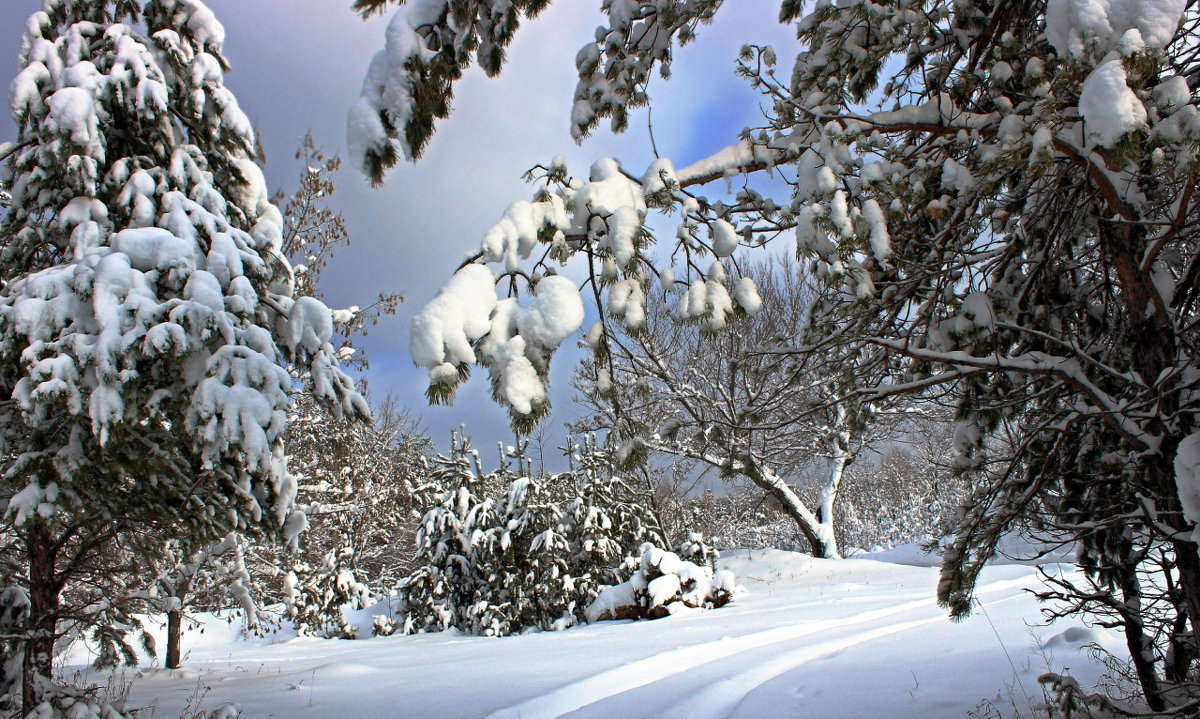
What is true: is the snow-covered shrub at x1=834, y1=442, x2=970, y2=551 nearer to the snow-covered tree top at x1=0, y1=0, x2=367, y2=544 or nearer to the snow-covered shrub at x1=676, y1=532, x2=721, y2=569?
the snow-covered shrub at x1=676, y1=532, x2=721, y2=569

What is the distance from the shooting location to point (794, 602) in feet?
31.4

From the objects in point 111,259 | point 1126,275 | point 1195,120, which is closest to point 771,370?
point 1126,275

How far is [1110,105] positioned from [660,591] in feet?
30.1

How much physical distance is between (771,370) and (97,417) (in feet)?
12.7

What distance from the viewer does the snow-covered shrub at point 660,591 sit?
9.52 metres

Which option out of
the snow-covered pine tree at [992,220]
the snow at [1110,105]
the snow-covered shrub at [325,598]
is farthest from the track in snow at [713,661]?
the snow-covered shrub at [325,598]

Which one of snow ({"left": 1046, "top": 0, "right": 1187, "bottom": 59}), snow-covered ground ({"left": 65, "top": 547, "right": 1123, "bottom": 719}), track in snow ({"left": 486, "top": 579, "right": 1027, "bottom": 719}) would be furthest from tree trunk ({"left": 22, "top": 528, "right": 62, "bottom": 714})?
snow ({"left": 1046, "top": 0, "right": 1187, "bottom": 59})

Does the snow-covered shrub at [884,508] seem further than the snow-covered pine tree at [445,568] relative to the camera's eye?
Yes

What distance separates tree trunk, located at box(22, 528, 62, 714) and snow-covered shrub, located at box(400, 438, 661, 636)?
22.2ft

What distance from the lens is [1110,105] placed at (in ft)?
4.52

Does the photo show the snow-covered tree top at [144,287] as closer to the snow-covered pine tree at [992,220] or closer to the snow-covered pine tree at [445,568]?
the snow-covered pine tree at [992,220]

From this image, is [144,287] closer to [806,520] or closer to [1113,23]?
[1113,23]

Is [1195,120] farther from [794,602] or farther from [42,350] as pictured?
[794,602]

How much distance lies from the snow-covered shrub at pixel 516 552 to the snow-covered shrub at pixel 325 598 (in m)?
1.59
